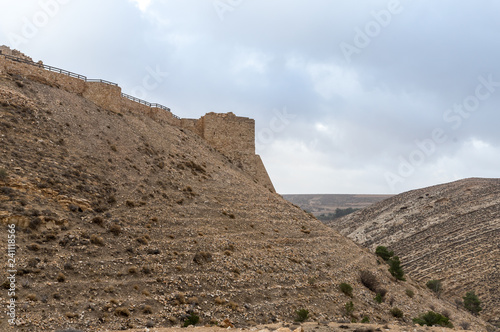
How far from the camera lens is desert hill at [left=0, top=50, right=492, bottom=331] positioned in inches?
583

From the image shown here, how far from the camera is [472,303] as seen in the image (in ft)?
112

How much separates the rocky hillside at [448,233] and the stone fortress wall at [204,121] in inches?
802

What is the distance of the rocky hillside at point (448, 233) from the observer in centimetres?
3809

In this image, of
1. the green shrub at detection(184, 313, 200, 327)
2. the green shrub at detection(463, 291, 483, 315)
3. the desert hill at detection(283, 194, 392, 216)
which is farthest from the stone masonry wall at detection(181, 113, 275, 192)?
the desert hill at detection(283, 194, 392, 216)

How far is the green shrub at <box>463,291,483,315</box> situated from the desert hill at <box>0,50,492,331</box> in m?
4.63

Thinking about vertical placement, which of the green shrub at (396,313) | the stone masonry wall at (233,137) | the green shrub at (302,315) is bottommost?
the green shrub at (396,313)

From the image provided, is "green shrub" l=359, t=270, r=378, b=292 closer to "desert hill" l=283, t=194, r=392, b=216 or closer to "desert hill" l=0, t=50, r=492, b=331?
"desert hill" l=0, t=50, r=492, b=331

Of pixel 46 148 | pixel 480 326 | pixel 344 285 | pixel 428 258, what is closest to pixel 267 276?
pixel 344 285

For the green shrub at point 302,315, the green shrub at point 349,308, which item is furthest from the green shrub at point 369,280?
the green shrub at point 302,315

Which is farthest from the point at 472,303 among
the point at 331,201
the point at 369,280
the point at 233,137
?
the point at 331,201

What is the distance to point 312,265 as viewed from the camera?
77.3ft

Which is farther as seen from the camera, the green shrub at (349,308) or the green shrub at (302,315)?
the green shrub at (349,308)

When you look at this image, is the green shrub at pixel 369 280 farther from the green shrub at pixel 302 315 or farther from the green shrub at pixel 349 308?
the green shrub at pixel 302 315

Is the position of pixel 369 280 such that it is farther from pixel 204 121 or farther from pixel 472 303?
pixel 204 121
